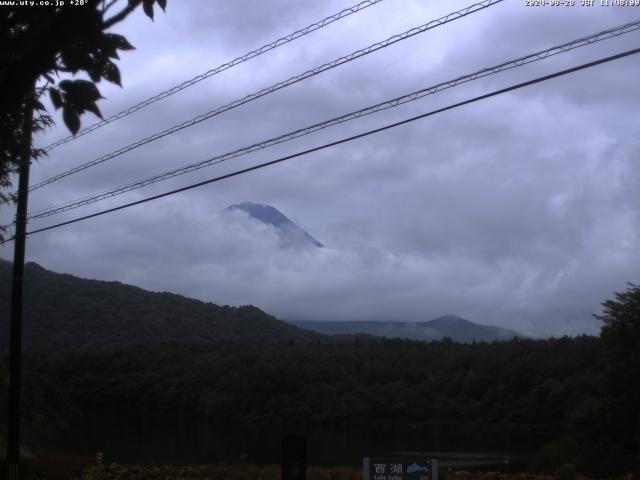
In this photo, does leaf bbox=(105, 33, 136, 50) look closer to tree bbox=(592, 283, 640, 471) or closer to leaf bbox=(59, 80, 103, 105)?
leaf bbox=(59, 80, 103, 105)

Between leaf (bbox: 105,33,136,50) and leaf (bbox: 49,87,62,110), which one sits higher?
leaf (bbox: 105,33,136,50)

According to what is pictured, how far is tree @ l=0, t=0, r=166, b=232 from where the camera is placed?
3.96 metres

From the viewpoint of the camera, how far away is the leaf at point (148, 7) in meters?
4.47

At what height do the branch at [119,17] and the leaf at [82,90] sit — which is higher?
the branch at [119,17]

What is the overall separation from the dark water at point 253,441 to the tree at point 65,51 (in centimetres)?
2848

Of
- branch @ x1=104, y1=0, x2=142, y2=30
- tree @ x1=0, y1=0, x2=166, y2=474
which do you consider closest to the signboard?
tree @ x1=0, y1=0, x2=166, y2=474

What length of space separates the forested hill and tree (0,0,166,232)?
293ft

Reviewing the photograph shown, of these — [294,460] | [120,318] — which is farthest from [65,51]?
[120,318]

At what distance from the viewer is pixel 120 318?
12631 centimetres

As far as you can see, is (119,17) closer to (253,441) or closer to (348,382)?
(253,441)

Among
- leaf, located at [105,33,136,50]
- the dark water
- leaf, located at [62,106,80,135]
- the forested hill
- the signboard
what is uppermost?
the forested hill

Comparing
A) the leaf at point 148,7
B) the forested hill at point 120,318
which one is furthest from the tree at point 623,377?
the forested hill at point 120,318

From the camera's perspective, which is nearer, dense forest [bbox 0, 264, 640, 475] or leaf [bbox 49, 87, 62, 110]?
leaf [bbox 49, 87, 62, 110]

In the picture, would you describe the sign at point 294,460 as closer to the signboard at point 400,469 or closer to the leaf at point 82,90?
the signboard at point 400,469
